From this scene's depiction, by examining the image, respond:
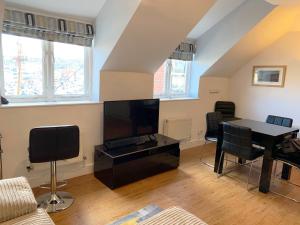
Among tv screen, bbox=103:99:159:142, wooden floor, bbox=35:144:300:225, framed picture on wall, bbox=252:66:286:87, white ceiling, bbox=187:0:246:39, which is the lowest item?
wooden floor, bbox=35:144:300:225

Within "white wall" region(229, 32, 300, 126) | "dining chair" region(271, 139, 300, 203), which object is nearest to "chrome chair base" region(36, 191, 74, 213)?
"dining chair" region(271, 139, 300, 203)

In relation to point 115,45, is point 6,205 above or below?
below

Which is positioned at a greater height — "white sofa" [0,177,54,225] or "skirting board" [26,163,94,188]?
"white sofa" [0,177,54,225]

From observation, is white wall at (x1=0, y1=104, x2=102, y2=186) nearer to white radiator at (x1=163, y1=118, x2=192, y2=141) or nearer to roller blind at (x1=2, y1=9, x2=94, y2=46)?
roller blind at (x1=2, y1=9, x2=94, y2=46)

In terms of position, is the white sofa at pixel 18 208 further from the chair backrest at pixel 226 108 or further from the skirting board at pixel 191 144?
the chair backrest at pixel 226 108

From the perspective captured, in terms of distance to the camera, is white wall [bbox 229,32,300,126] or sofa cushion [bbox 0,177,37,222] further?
white wall [bbox 229,32,300,126]

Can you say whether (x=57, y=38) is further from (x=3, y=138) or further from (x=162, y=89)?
(x=162, y=89)

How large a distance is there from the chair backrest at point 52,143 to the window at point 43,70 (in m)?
0.96

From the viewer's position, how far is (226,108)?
519cm

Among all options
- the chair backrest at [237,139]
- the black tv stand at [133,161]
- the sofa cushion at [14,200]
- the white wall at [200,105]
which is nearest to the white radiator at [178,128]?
the white wall at [200,105]

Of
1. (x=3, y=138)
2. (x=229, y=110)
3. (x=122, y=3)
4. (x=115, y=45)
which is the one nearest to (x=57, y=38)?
(x=115, y=45)

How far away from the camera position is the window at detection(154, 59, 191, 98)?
445cm

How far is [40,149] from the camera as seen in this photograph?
2.31 metres

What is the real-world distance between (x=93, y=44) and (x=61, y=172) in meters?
1.86
